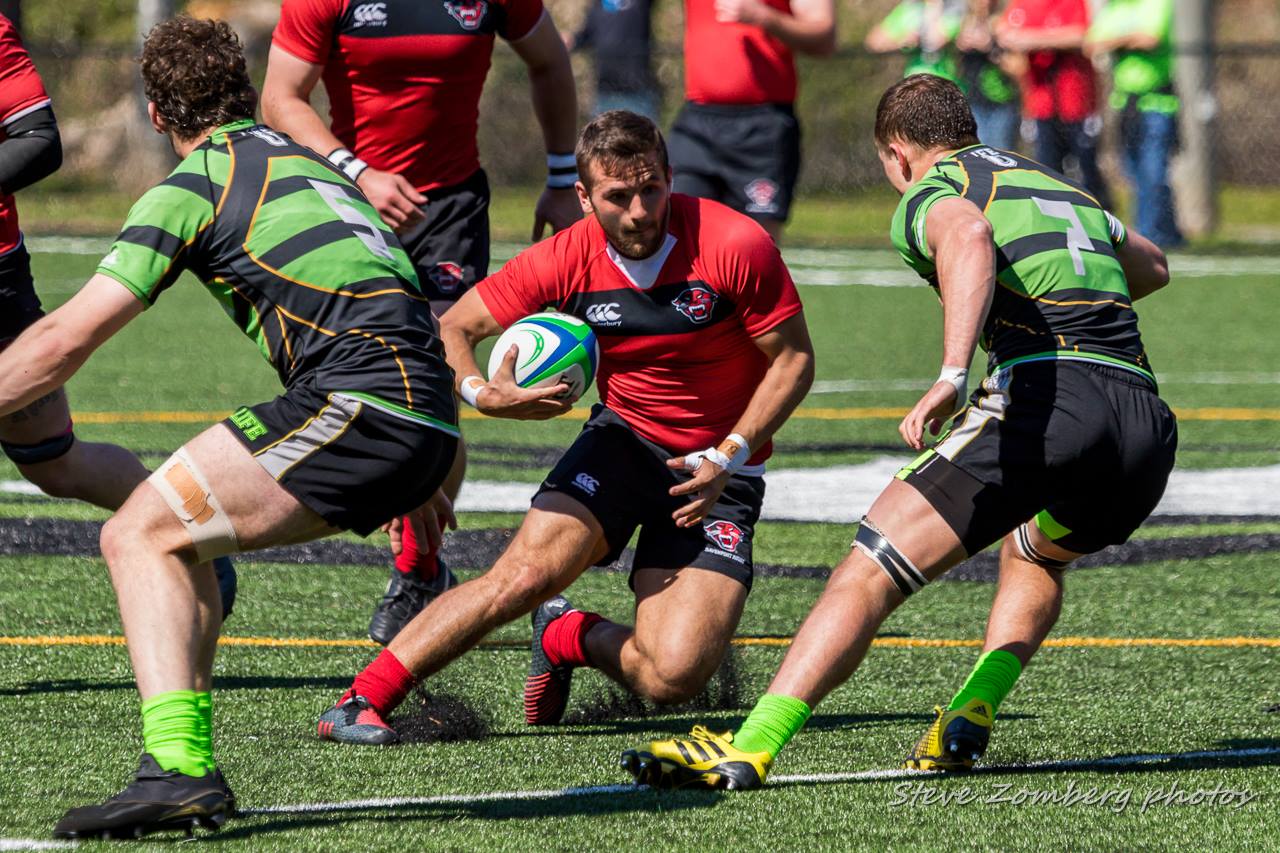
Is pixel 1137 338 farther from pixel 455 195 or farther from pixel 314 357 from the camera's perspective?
pixel 455 195

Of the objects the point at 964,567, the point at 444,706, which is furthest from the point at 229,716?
the point at 964,567

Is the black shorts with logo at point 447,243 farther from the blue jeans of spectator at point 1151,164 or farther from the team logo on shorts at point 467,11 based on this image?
the blue jeans of spectator at point 1151,164

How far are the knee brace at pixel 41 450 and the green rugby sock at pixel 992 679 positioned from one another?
9.42ft

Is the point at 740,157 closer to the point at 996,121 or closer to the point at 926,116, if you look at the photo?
the point at 926,116

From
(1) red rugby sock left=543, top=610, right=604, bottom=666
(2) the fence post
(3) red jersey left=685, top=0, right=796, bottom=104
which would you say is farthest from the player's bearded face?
(2) the fence post

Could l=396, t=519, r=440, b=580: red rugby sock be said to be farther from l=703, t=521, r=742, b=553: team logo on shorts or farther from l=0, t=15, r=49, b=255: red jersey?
l=0, t=15, r=49, b=255: red jersey

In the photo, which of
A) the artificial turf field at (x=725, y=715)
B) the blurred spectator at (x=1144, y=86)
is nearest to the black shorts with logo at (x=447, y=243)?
the artificial turf field at (x=725, y=715)

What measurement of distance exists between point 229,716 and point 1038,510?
2.21 metres

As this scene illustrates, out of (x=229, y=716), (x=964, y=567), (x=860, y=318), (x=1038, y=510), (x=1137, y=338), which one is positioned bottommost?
(x=860, y=318)

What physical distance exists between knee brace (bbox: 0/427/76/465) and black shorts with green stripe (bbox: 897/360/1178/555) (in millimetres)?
2750

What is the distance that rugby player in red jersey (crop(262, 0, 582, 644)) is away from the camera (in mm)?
6508

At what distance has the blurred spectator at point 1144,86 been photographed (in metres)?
17.9

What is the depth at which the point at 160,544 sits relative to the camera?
13.8 ft

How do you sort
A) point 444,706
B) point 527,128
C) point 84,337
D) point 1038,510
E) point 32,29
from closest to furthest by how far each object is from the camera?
1. point 84,337
2. point 1038,510
3. point 444,706
4. point 527,128
5. point 32,29
